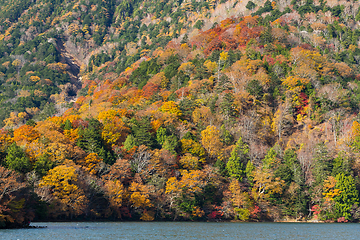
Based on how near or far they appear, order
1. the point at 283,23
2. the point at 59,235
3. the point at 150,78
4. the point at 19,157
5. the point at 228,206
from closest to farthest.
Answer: the point at 59,235, the point at 19,157, the point at 228,206, the point at 150,78, the point at 283,23

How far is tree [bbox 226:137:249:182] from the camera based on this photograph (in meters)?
88.2

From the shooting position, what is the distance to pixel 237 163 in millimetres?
88875

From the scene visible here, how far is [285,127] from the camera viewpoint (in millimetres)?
108250

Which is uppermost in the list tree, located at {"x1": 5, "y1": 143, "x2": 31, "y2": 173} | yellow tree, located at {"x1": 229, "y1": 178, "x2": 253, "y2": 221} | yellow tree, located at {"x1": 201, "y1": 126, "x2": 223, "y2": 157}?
yellow tree, located at {"x1": 201, "y1": 126, "x2": 223, "y2": 157}

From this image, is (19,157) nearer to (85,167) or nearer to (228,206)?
(85,167)

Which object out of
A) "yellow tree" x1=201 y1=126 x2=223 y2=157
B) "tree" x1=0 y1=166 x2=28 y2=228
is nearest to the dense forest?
"tree" x1=0 y1=166 x2=28 y2=228

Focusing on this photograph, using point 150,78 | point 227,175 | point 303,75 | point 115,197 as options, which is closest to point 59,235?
point 115,197

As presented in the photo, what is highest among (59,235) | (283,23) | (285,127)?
(283,23)

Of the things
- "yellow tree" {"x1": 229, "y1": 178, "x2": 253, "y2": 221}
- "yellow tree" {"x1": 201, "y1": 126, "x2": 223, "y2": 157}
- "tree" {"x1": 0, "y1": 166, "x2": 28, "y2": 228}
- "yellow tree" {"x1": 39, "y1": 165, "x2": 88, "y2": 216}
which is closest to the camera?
"tree" {"x1": 0, "y1": 166, "x2": 28, "y2": 228}

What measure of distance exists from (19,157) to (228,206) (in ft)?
142

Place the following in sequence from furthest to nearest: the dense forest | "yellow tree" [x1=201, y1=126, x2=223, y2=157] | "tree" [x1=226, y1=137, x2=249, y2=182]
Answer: "yellow tree" [x1=201, y1=126, x2=223, y2=157] → "tree" [x1=226, y1=137, x2=249, y2=182] → the dense forest

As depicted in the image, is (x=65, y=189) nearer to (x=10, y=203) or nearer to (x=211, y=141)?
(x=10, y=203)

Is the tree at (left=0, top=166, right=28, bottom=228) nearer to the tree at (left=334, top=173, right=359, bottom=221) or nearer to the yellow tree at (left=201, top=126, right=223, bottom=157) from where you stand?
the yellow tree at (left=201, top=126, right=223, bottom=157)

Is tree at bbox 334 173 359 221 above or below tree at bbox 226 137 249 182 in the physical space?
below
